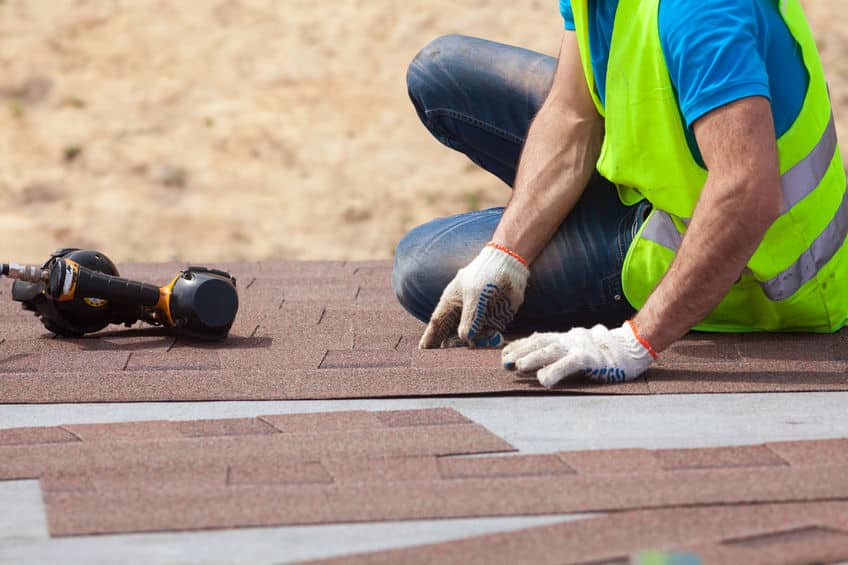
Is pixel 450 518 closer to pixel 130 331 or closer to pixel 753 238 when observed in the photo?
pixel 753 238

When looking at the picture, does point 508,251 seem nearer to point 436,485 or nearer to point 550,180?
point 550,180

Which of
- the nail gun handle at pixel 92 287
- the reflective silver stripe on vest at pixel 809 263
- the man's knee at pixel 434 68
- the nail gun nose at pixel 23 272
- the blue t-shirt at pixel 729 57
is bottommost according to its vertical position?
the reflective silver stripe on vest at pixel 809 263

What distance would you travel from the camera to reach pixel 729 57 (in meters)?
1.79

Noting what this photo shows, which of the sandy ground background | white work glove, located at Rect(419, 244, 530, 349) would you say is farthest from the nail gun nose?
the sandy ground background

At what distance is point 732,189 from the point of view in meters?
1.80

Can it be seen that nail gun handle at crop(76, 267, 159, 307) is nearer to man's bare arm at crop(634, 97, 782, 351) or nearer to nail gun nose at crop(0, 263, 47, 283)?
nail gun nose at crop(0, 263, 47, 283)

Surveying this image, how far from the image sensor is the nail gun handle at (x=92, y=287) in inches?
85.7

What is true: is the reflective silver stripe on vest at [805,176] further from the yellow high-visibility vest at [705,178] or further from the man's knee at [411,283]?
the man's knee at [411,283]

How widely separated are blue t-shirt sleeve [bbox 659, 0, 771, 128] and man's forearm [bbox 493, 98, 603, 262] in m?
0.44

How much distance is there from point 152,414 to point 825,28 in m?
7.37

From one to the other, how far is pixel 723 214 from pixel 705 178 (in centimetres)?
22

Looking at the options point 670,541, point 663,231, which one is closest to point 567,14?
point 663,231

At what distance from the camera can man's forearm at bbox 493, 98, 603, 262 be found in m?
2.30

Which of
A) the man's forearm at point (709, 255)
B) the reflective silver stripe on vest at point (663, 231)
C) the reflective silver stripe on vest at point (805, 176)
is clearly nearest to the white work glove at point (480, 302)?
the reflective silver stripe on vest at point (663, 231)
